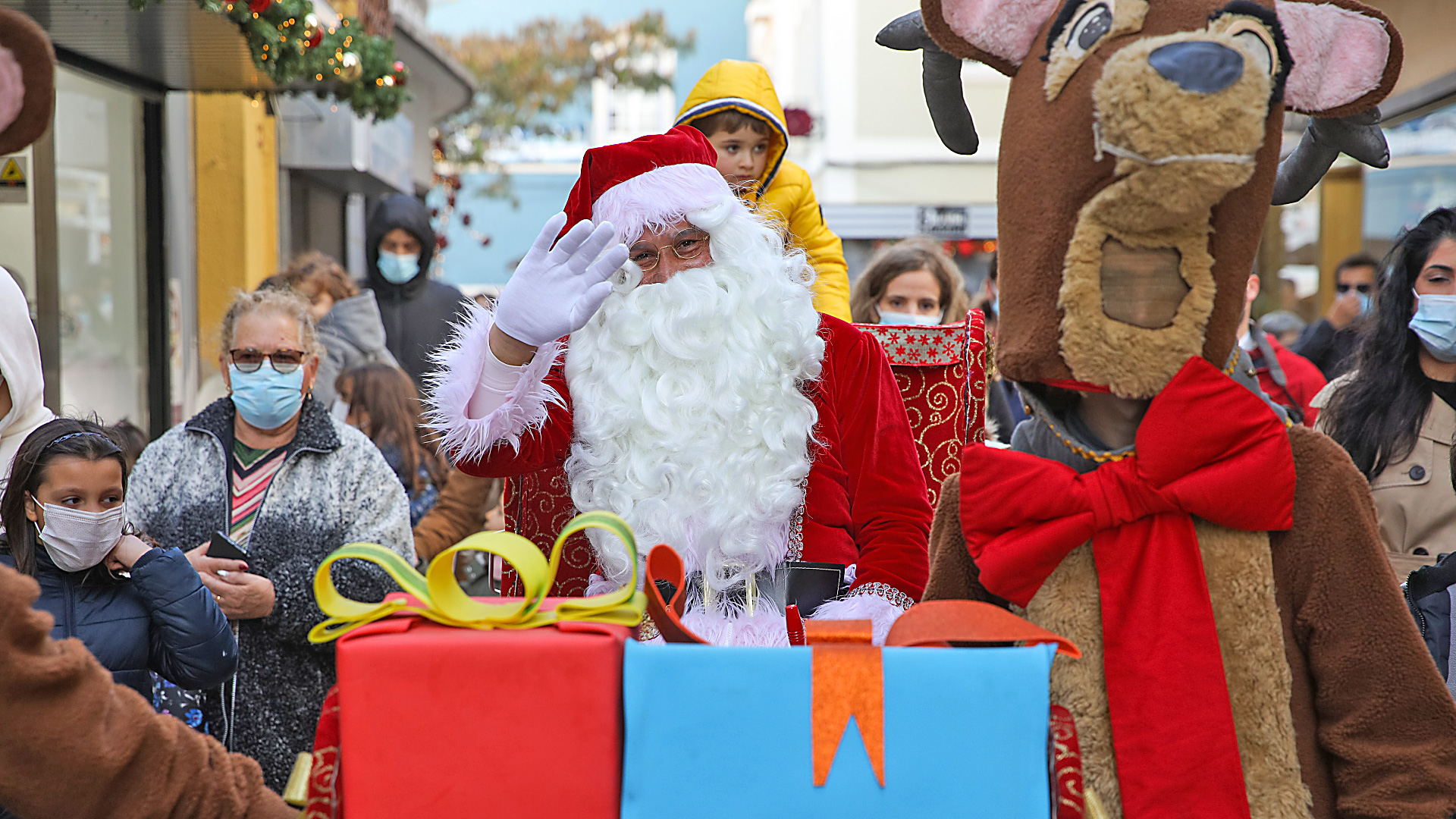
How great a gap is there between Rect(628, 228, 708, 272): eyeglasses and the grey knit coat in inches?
51.0

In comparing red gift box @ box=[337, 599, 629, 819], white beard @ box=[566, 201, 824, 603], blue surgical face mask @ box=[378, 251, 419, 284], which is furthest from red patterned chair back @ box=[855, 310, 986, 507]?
blue surgical face mask @ box=[378, 251, 419, 284]

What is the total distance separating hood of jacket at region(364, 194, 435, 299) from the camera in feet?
19.9

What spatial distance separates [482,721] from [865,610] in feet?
3.25

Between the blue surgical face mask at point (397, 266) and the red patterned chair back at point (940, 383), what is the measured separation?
10.8 ft

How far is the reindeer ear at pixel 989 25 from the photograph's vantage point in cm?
190

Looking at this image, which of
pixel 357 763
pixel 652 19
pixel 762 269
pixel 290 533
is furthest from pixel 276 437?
pixel 652 19

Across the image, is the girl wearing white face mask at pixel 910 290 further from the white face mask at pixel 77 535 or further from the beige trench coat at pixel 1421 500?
the white face mask at pixel 77 535

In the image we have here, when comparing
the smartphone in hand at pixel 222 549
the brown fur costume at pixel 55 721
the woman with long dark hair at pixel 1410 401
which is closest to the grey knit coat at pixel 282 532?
the smartphone in hand at pixel 222 549

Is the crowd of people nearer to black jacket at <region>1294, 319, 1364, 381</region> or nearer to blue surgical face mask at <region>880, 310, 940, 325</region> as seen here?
blue surgical face mask at <region>880, 310, 940, 325</region>

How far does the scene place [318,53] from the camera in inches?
231

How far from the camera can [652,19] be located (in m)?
17.2

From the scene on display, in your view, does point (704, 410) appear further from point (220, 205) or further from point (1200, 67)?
point (220, 205)

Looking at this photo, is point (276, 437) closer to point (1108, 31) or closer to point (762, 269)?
point (762, 269)

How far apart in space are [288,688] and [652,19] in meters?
15.2
